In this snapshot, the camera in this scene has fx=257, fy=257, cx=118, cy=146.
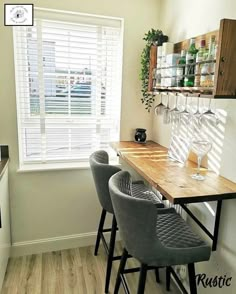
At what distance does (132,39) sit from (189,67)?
3.06 ft

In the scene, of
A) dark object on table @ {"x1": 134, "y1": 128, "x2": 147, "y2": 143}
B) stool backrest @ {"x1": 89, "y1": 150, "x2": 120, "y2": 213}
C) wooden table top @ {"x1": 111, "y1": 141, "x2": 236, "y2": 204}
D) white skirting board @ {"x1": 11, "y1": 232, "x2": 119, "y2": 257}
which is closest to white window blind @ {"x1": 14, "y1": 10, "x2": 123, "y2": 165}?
dark object on table @ {"x1": 134, "y1": 128, "x2": 147, "y2": 143}

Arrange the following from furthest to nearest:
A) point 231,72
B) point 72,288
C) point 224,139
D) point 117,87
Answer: point 117,87, point 72,288, point 224,139, point 231,72

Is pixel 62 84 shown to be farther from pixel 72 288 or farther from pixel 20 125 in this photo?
pixel 72 288

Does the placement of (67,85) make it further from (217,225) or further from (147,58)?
(217,225)

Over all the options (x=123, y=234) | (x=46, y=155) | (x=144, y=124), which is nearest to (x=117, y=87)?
(x=144, y=124)

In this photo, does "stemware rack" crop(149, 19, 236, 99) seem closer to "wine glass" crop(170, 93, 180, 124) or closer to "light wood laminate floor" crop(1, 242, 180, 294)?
"wine glass" crop(170, 93, 180, 124)

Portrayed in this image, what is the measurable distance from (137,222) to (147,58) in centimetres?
150

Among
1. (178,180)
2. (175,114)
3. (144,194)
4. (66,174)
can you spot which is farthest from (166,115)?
(66,174)

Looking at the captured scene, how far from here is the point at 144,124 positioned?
2555 millimetres

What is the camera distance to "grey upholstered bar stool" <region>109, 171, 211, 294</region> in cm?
124

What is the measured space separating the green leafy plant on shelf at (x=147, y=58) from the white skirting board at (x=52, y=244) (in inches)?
55.1

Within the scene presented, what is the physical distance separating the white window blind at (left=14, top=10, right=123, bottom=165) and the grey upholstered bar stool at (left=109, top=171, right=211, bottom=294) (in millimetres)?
1076

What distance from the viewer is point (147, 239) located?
1.27 m

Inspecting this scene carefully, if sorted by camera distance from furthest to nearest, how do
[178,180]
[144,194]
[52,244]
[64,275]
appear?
[52,244] < [64,275] < [144,194] < [178,180]
